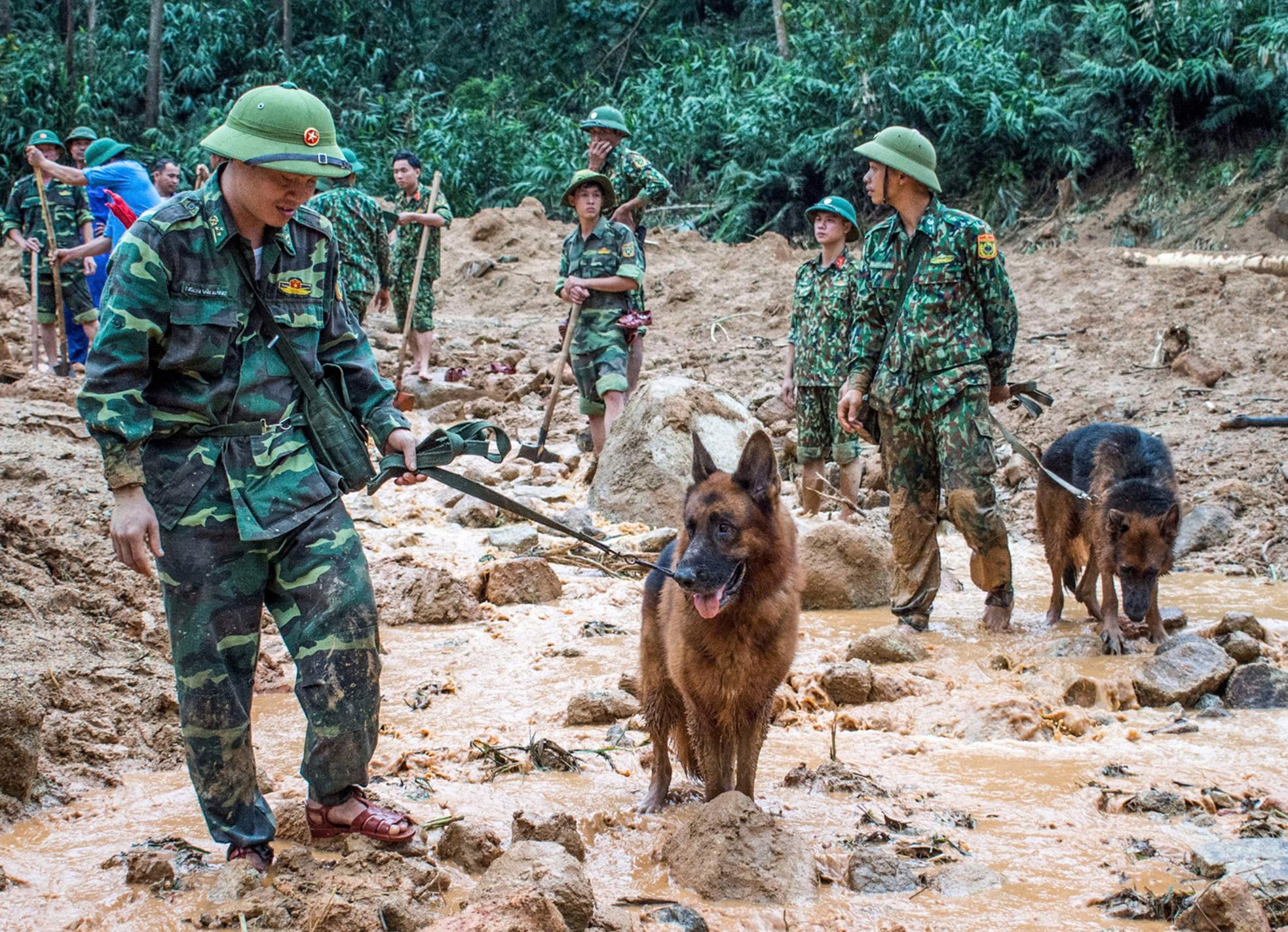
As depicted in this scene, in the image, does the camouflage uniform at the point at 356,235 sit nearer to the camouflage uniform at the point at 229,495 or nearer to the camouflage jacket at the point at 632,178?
the camouflage jacket at the point at 632,178

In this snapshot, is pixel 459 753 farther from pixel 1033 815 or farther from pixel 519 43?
pixel 519 43

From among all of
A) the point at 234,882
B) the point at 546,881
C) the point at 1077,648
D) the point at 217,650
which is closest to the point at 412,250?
the point at 1077,648

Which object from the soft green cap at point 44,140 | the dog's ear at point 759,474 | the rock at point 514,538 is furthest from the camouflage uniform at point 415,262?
the dog's ear at point 759,474

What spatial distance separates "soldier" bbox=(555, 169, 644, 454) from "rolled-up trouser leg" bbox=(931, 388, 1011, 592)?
4120 mm

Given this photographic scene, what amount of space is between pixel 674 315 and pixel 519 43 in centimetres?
1570

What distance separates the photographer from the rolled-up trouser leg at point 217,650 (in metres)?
3.28

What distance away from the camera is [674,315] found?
57.8 feet

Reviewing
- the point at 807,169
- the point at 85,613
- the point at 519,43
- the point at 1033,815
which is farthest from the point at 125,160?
the point at 519,43

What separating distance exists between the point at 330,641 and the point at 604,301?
22.6ft

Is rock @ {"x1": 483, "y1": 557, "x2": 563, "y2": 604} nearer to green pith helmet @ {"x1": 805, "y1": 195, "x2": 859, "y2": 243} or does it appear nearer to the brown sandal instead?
the brown sandal

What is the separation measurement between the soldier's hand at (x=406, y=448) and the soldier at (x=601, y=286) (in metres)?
6.19

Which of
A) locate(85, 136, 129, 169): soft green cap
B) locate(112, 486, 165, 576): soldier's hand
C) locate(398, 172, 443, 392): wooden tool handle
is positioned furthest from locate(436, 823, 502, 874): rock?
locate(85, 136, 129, 169): soft green cap

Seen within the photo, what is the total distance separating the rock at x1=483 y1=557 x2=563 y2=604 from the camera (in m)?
7.07

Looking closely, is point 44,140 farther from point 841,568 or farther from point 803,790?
point 803,790
